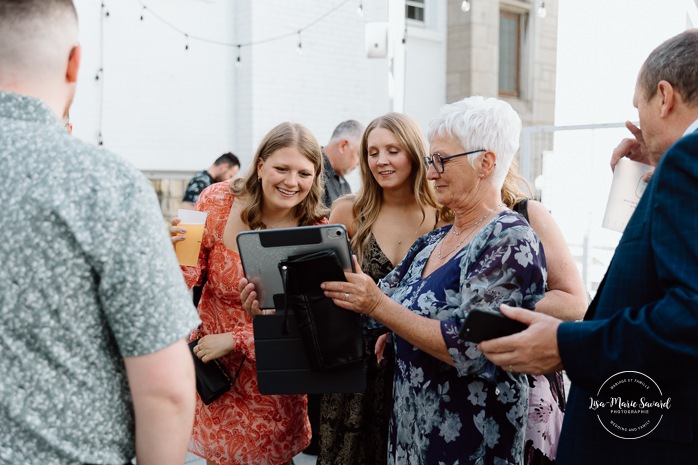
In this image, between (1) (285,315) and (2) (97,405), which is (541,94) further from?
(2) (97,405)

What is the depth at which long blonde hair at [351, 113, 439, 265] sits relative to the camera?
3.03 metres

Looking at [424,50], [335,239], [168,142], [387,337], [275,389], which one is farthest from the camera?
[424,50]

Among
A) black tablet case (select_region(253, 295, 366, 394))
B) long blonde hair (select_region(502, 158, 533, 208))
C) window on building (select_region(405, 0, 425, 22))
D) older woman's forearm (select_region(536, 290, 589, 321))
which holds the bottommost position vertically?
black tablet case (select_region(253, 295, 366, 394))

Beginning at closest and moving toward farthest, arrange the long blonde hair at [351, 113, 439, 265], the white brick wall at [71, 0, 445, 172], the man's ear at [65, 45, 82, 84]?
the man's ear at [65, 45, 82, 84] < the long blonde hair at [351, 113, 439, 265] < the white brick wall at [71, 0, 445, 172]

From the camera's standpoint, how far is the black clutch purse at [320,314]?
2051 mm

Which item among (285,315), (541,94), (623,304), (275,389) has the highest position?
(541,94)

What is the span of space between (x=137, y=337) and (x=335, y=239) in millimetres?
938

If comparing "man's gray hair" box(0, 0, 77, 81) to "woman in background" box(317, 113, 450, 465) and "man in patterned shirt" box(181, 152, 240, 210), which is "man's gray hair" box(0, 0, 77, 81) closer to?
"woman in background" box(317, 113, 450, 465)

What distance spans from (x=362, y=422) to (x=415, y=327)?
95 cm

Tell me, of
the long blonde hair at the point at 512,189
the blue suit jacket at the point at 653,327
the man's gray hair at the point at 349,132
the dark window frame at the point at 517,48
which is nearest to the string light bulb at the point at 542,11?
the dark window frame at the point at 517,48

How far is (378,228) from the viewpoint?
3.04 m

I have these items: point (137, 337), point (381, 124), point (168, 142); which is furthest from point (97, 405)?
point (168, 142)

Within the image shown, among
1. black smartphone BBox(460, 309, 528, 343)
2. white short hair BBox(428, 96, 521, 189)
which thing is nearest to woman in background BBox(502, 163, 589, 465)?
white short hair BBox(428, 96, 521, 189)

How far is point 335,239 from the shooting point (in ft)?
6.71
